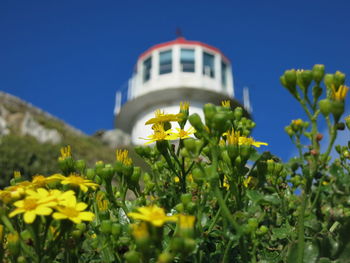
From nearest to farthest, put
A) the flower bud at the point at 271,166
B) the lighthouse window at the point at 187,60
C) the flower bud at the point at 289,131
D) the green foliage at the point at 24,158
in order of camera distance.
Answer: the flower bud at the point at 271,166, the flower bud at the point at 289,131, the green foliage at the point at 24,158, the lighthouse window at the point at 187,60

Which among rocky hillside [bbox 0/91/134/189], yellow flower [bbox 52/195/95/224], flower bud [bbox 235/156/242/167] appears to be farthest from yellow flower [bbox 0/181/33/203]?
rocky hillside [bbox 0/91/134/189]

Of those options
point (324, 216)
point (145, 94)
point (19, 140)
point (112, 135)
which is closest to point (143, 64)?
point (145, 94)

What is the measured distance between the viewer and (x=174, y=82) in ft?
63.0

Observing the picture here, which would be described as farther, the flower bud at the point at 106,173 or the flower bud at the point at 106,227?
the flower bud at the point at 106,173

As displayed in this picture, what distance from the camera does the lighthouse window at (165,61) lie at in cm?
2022

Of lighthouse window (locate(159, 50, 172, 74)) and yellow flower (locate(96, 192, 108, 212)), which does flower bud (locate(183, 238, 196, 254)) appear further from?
lighthouse window (locate(159, 50, 172, 74))

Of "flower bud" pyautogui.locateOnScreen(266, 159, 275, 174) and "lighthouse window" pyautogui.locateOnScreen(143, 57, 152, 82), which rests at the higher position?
"lighthouse window" pyautogui.locateOnScreen(143, 57, 152, 82)

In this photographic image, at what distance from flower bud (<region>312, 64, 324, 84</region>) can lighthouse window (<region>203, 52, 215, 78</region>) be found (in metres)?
19.3

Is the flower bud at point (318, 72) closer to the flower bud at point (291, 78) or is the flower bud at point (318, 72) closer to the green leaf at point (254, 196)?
the flower bud at point (291, 78)

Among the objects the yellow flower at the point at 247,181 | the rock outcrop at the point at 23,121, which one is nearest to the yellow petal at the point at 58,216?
the yellow flower at the point at 247,181

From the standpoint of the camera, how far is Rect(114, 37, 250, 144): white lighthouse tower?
1931 cm

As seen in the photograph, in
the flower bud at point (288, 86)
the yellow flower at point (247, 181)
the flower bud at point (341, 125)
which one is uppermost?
the flower bud at point (288, 86)

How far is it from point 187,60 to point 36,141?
929 centimetres

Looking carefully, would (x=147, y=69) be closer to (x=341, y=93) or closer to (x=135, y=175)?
(x=135, y=175)
